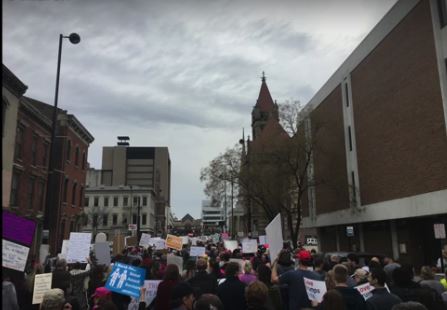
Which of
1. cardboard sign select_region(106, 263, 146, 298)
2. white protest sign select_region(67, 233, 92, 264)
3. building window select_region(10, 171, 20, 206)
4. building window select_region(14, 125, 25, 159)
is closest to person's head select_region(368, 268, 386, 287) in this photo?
cardboard sign select_region(106, 263, 146, 298)

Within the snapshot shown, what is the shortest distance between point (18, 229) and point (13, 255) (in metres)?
0.33

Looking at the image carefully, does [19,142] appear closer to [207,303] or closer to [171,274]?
[171,274]

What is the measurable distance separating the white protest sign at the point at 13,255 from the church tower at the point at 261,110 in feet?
314

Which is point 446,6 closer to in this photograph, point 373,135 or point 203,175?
point 373,135

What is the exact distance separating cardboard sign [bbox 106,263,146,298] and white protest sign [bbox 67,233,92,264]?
5461mm

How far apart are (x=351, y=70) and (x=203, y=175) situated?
57.2 feet

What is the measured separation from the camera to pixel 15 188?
1179 inches

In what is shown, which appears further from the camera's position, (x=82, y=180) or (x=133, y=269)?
(x=82, y=180)

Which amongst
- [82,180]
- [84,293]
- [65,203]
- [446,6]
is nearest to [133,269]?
[84,293]

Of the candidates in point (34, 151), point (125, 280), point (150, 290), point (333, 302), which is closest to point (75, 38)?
point (125, 280)

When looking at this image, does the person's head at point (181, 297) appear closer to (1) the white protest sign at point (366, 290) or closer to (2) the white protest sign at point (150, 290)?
(2) the white protest sign at point (150, 290)

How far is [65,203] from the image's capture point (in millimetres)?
39156

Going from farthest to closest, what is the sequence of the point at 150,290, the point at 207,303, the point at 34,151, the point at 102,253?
1. the point at 34,151
2. the point at 102,253
3. the point at 150,290
4. the point at 207,303

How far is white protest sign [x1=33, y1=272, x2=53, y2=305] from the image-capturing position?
6.78 m
